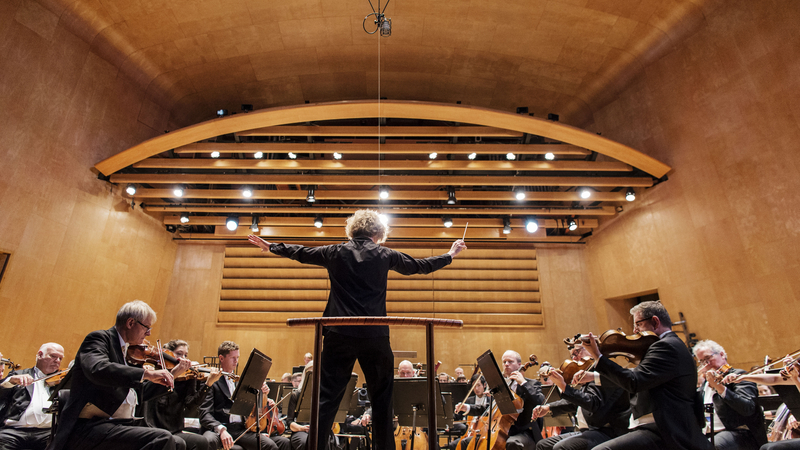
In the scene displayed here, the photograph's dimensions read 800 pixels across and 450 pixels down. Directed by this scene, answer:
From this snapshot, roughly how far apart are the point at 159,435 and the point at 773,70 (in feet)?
24.5

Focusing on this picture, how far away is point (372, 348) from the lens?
2.01m

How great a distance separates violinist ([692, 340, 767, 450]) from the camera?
9.87ft

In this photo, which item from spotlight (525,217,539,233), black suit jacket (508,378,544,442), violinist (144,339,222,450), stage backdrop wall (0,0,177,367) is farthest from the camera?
spotlight (525,217,539,233)

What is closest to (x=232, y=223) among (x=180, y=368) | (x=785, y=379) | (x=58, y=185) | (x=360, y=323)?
(x=58, y=185)

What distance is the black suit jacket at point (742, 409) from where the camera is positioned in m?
3.00

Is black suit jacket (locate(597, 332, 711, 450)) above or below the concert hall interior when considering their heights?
below

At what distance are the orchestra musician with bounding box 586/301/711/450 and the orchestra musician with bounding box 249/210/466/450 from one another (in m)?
1.14

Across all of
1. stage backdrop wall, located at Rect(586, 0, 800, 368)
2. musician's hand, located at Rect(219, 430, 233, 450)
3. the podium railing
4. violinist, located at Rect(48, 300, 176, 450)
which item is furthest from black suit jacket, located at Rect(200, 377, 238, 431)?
stage backdrop wall, located at Rect(586, 0, 800, 368)

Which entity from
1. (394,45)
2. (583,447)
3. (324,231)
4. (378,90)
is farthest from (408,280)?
(583,447)

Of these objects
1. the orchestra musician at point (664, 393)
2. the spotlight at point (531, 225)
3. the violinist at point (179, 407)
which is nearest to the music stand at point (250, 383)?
the violinist at point (179, 407)

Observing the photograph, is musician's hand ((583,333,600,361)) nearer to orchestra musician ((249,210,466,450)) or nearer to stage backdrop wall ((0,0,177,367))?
orchestra musician ((249,210,466,450))

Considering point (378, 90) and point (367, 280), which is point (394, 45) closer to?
point (378, 90)

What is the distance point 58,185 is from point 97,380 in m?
5.31

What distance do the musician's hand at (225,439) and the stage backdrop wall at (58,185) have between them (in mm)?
4018
